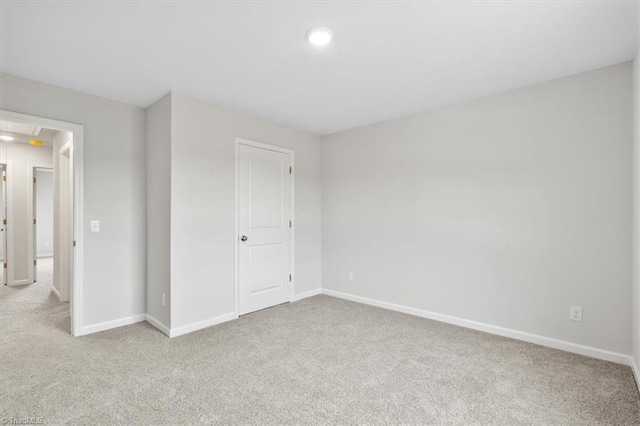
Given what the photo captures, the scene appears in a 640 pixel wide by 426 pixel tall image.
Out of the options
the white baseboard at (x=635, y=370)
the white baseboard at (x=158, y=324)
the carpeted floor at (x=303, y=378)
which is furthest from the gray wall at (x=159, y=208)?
the white baseboard at (x=635, y=370)

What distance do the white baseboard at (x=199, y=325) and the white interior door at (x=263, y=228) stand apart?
0.60 ft

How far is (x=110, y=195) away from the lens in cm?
320

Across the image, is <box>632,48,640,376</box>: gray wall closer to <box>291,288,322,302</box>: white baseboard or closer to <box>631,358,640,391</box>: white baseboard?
<box>631,358,640,391</box>: white baseboard

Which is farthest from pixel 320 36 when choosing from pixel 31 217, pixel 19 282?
pixel 19 282

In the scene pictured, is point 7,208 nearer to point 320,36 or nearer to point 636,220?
point 320,36

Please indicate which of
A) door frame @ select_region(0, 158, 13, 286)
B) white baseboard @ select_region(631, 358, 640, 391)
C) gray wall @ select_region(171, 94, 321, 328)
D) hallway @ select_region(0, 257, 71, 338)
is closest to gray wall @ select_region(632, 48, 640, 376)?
white baseboard @ select_region(631, 358, 640, 391)

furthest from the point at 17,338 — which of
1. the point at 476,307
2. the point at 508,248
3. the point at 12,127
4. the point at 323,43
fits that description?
the point at 508,248

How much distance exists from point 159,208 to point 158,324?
3.90ft

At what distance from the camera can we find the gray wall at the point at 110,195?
302cm

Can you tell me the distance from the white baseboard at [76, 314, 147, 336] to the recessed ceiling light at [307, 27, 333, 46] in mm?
3268

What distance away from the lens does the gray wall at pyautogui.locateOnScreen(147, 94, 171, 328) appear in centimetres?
306

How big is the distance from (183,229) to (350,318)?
80.8 inches

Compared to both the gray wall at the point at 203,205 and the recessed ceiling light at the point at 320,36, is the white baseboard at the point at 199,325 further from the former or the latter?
the recessed ceiling light at the point at 320,36

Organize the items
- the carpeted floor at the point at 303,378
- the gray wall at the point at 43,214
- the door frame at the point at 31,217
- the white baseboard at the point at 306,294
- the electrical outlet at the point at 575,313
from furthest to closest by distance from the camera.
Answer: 1. the gray wall at the point at 43,214
2. the door frame at the point at 31,217
3. the white baseboard at the point at 306,294
4. the electrical outlet at the point at 575,313
5. the carpeted floor at the point at 303,378
